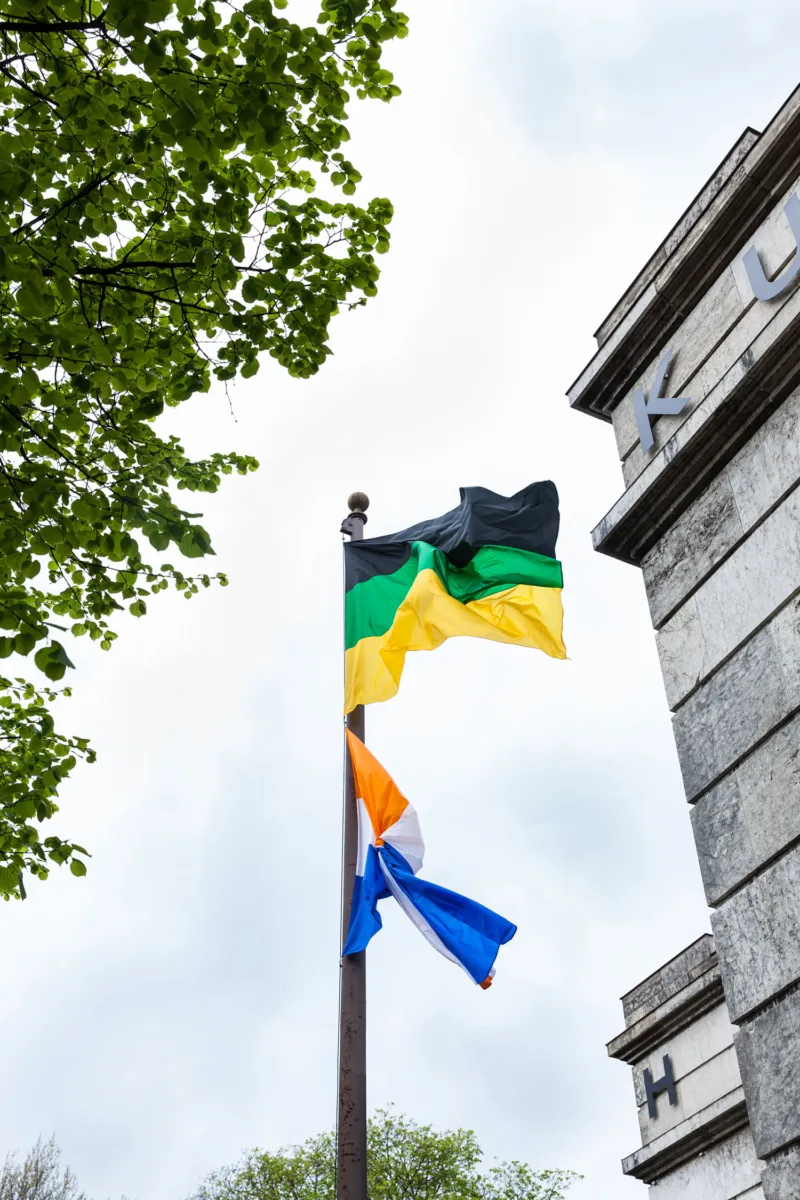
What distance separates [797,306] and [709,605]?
1.80 metres

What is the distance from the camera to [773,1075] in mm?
5027

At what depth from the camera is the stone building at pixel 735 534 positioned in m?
5.27

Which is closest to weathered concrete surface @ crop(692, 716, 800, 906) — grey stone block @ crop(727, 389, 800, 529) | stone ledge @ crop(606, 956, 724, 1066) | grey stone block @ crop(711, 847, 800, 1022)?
grey stone block @ crop(711, 847, 800, 1022)

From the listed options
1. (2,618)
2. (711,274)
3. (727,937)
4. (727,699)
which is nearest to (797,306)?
(711,274)

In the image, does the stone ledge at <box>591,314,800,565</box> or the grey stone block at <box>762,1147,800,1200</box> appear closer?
the grey stone block at <box>762,1147,800,1200</box>

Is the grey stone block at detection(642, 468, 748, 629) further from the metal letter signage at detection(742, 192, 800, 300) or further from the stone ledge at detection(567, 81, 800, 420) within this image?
the stone ledge at detection(567, 81, 800, 420)

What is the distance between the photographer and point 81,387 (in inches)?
237

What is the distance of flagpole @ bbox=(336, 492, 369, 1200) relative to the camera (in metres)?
6.85

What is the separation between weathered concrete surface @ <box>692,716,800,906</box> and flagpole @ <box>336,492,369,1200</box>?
2.89m

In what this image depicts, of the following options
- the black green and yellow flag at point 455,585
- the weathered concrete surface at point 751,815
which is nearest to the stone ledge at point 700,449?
the weathered concrete surface at point 751,815

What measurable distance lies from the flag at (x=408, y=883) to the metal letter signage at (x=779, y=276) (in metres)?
4.93

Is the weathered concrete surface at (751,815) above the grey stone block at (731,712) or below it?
below

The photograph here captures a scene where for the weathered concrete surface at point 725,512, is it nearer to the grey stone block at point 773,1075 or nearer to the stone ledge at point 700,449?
the stone ledge at point 700,449

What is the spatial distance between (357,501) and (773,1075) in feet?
24.7
